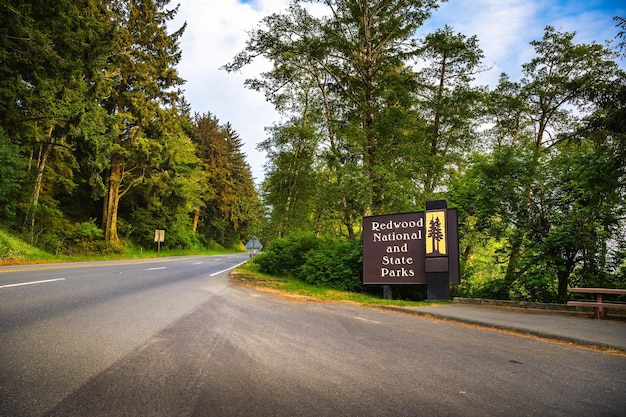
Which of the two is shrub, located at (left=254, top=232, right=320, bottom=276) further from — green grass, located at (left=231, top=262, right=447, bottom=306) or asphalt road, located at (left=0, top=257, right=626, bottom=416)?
asphalt road, located at (left=0, top=257, right=626, bottom=416)

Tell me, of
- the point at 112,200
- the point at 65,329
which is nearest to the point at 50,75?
the point at 112,200

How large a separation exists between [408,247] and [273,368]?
7.21m

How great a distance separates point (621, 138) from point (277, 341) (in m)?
8.18

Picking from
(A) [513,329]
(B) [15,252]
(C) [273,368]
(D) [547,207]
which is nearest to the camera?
(C) [273,368]

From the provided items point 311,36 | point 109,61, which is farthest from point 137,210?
point 311,36

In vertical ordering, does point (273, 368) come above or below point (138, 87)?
below

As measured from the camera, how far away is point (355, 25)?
14195 millimetres

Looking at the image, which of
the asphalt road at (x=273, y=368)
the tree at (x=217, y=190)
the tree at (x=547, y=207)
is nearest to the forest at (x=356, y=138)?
the tree at (x=547, y=207)

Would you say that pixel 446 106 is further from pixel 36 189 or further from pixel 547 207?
pixel 36 189

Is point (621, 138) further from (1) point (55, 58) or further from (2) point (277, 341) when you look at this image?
(1) point (55, 58)

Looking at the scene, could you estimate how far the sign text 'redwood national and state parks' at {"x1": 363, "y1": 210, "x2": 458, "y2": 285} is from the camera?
9.05 metres

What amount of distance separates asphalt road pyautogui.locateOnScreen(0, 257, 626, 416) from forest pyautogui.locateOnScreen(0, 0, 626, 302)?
514 centimetres

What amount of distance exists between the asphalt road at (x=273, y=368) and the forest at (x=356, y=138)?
514 cm

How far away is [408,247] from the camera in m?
9.75
